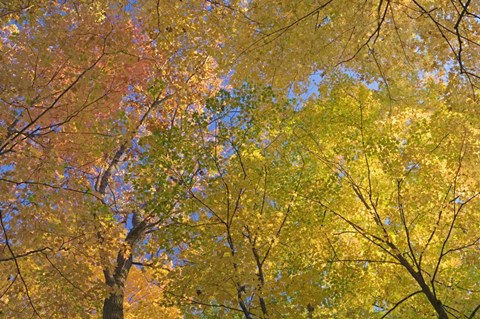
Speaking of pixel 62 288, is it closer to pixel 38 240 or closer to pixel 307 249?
pixel 38 240

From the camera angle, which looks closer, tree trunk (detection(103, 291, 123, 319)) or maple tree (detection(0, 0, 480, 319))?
maple tree (detection(0, 0, 480, 319))

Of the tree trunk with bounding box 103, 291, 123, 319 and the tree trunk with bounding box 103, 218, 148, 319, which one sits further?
the tree trunk with bounding box 103, 291, 123, 319

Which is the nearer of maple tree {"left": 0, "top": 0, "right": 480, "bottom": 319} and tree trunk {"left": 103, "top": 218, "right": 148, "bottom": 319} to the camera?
maple tree {"left": 0, "top": 0, "right": 480, "bottom": 319}

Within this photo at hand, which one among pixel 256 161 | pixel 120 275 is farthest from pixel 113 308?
pixel 256 161

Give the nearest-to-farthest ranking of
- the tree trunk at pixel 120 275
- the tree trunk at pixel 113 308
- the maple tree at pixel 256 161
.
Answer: the maple tree at pixel 256 161 < the tree trunk at pixel 120 275 < the tree trunk at pixel 113 308

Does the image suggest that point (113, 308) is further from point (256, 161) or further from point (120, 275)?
point (256, 161)

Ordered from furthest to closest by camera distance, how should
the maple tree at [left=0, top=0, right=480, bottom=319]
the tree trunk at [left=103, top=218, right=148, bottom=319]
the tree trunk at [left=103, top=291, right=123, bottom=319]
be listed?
the tree trunk at [left=103, top=291, right=123, bottom=319], the tree trunk at [left=103, top=218, right=148, bottom=319], the maple tree at [left=0, top=0, right=480, bottom=319]

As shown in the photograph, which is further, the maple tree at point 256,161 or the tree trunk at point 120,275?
the tree trunk at point 120,275

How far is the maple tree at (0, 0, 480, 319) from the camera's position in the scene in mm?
5020

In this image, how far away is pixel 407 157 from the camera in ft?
20.6

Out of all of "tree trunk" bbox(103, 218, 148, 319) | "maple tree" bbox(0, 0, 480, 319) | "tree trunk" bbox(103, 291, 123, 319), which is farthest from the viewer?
"tree trunk" bbox(103, 291, 123, 319)

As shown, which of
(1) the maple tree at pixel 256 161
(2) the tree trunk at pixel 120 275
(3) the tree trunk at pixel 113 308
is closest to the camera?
(1) the maple tree at pixel 256 161

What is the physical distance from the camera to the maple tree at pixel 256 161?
502 cm

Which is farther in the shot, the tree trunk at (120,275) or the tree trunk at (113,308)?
the tree trunk at (113,308)
